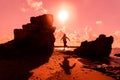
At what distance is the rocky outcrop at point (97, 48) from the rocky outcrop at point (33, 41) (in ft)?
64.4

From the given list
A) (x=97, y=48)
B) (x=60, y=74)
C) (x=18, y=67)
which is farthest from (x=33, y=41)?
(x=97, y=48)

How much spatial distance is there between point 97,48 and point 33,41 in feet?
90.9

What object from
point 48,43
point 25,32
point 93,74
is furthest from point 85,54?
point 93,74

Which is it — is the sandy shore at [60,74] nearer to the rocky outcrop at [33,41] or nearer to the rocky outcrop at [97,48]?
the rocky outcrop at [33,41]

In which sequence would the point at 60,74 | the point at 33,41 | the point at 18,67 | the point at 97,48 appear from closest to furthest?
the point at 60,74
the point at 18,67
the point at 33,41
the point at 97,48

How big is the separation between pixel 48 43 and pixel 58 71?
9.33m

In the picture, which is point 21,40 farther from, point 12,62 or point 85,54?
point 85,54

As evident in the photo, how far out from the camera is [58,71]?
2244 cm

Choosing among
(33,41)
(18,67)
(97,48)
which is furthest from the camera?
(97,48)

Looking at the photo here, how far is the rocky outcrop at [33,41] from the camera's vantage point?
28.8 meters

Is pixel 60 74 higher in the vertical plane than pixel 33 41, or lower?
lower

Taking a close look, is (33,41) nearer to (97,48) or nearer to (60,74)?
(60,74)

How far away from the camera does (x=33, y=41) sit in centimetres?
2953

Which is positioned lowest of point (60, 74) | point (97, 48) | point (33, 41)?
point (60, 74)
